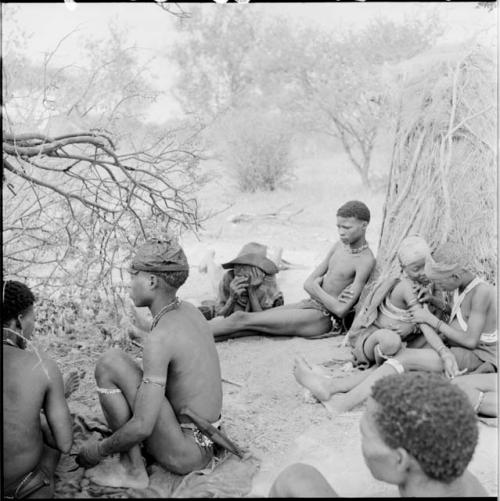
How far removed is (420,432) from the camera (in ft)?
6.69

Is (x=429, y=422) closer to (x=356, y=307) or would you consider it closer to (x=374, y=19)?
(x=356, y=307)

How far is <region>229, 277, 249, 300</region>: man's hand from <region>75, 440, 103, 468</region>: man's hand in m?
2.59

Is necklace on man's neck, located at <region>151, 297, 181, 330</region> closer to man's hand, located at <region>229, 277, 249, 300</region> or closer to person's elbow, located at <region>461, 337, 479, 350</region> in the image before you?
person's elbow, located at <region>461, 337, 479, 350</region>

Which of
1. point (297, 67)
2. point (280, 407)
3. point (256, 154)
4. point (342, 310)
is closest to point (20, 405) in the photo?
point (280, 407)

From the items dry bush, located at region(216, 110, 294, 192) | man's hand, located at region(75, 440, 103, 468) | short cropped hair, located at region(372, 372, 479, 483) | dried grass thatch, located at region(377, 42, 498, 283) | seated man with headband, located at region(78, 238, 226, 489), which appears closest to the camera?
short cropped hair, located at region(372, 372, 479, 483)

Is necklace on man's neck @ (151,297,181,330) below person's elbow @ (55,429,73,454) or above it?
above

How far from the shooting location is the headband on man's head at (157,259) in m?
3.20

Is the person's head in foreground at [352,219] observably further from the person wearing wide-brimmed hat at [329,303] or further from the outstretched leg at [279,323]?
the outstretched leg at [279,323]

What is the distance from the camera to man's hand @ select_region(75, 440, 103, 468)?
3.09 metres

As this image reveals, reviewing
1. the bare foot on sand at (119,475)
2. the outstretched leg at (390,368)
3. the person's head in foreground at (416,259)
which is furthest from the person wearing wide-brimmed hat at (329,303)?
the bare foot on sand at (119,475)

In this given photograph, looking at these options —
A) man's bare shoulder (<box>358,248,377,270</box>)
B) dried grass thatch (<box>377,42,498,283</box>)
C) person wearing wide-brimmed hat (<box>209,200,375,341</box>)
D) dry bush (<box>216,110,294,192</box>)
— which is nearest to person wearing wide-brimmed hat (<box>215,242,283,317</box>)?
person wearing wide-brimmed hat (<box>209,200,375,341</box>)

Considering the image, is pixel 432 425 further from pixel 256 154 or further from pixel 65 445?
pixel 256 154

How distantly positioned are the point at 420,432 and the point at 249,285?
3.65 metres

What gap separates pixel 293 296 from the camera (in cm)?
662
